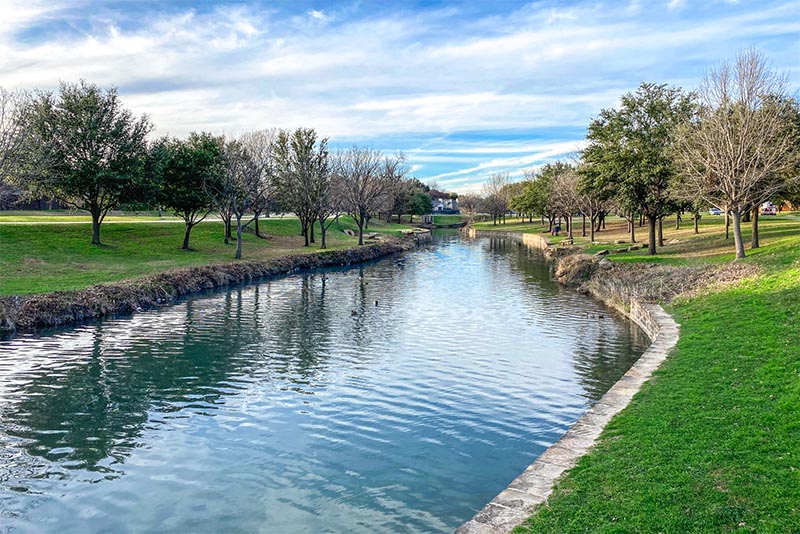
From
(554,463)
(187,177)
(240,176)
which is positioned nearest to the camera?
(554,463)

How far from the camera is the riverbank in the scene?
24.5 ft

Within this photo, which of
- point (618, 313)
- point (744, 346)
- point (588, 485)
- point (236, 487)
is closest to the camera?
point (588, 485)

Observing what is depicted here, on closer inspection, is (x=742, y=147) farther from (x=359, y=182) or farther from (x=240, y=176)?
(x=359, y=182)

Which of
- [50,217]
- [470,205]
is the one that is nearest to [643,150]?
[50,217]

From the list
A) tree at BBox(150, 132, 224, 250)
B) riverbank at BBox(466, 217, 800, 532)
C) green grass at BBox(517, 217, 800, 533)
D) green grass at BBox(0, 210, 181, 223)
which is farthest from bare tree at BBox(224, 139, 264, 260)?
green grass at BBox(517, 217, 800, 533)

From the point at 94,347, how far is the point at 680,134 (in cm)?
3411

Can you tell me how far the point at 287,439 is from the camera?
528 inches

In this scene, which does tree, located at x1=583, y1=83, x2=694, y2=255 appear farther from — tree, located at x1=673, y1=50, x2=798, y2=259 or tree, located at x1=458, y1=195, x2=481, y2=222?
tree, located at x1=458, y1=195, x2=481, y2=222

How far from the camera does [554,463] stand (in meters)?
9.90

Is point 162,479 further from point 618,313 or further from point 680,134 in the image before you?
point 680,134

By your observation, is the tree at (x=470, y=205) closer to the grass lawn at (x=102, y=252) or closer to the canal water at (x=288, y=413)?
the grass lawn at (x=102, y=252)

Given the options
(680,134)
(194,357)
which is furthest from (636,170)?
(194,357)

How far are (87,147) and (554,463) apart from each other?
4299 cm

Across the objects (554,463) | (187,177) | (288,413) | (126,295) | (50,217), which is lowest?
(288,413)
